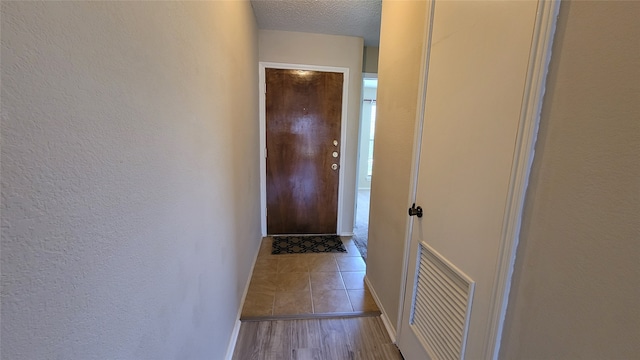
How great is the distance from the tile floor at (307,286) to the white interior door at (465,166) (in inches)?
28.8

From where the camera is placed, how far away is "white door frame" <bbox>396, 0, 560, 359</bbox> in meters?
0.75

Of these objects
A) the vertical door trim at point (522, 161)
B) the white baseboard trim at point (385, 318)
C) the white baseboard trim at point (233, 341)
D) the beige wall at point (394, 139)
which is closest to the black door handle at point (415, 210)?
the beige wall at point (394, 139)

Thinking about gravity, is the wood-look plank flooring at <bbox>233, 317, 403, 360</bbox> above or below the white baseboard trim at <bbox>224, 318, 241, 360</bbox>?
below

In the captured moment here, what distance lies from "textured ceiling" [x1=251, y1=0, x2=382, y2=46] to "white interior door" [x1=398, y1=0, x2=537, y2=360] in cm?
134

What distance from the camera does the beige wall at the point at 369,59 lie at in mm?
3271

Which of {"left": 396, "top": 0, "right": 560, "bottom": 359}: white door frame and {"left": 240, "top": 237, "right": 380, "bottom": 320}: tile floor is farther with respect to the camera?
{"left": 240, "top": 237, "right": 380, "bottom": 320}: tile floor

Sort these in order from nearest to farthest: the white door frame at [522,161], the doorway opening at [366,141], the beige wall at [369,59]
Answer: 1. the white door frame at [522,161]
2. the beige wall at [369,59]
3. the doorway opening at [366,141]

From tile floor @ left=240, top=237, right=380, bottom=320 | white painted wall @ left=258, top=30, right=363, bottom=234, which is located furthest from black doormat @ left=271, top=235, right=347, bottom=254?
white painted wall @ left=258, top=30, right=363, bottom=234

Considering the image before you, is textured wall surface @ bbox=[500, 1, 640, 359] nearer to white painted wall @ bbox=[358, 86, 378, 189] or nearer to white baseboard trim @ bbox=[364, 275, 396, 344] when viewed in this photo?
white baseboard trim @ bbox=[364, 275, 396, 344]

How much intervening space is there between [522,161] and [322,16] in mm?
2365

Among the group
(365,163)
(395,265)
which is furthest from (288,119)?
(365,163)

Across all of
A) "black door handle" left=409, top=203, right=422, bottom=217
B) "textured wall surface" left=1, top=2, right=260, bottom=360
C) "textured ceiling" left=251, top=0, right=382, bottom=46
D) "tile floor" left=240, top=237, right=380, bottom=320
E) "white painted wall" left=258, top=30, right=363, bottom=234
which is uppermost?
"textured ceiling" left=251, top=0, right=382, bottom=46

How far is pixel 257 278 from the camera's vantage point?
2.41m

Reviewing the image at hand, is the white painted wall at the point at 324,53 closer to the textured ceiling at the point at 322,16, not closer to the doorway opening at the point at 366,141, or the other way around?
the textured ceiling at the point at 322,16
